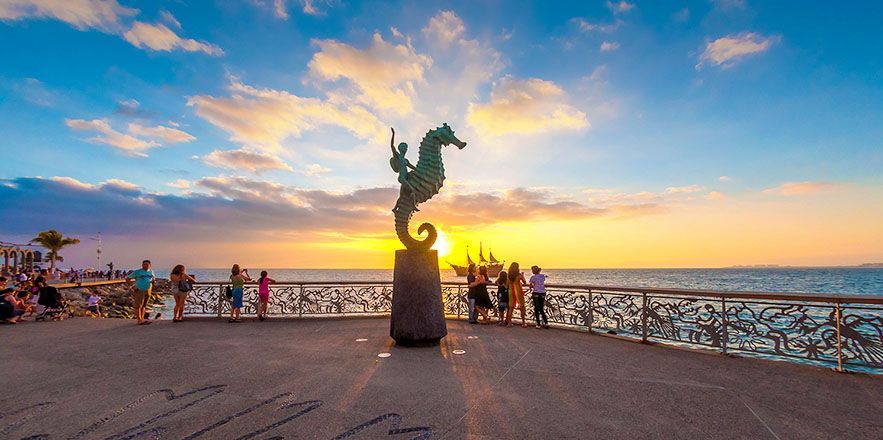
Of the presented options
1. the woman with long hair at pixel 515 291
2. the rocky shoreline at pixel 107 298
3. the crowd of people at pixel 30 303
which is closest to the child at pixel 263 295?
the crowd of people at pixel 30 303

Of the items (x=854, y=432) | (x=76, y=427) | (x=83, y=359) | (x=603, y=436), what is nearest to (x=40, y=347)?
(x=83, y=359)

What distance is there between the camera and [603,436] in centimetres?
391

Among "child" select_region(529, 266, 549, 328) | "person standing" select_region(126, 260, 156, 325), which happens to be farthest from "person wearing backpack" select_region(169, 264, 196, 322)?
"child" select_region(529, 266, 549, 328)

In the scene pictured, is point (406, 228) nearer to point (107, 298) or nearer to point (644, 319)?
point (644, 319)

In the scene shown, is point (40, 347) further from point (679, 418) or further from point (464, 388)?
point (679, 418)

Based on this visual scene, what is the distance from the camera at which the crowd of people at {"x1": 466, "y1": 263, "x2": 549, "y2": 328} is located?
1066cm

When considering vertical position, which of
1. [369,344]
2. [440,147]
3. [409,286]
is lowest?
[369,344]

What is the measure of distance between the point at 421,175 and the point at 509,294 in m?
4.39

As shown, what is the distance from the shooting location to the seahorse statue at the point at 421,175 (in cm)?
911

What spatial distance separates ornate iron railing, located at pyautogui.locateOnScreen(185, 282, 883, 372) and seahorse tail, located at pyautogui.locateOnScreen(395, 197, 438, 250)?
14.2ft

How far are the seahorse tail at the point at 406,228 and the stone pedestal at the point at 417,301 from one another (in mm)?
201

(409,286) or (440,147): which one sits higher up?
(440,147)

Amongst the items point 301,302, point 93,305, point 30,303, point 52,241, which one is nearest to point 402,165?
point 301,302

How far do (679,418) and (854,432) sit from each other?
5.58 feet
